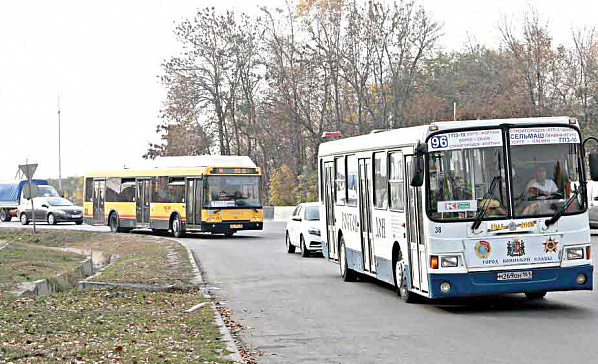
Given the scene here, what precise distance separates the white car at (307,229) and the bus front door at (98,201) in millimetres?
20219

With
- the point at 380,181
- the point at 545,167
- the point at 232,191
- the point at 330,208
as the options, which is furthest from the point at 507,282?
the point at 232,191

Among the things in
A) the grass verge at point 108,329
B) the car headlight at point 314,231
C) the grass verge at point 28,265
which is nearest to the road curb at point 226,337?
the grass verge at point 108,329

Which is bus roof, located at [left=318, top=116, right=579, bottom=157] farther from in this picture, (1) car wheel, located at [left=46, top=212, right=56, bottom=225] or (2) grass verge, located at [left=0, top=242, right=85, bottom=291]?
(1) car wheel, located at [left=46, top=212, right=56, bottom=225]

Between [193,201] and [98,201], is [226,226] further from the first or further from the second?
[98,201]

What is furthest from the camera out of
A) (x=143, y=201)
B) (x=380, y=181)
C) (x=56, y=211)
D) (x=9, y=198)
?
(x=9, y=198)

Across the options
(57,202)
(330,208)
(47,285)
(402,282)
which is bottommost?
(47,285)

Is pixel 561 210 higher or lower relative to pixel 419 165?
lower

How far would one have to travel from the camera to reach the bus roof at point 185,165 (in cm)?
3900

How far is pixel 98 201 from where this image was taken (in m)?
47.5

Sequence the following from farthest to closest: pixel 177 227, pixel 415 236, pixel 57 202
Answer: pixel 57 202 → pixel 177 227 → pixel 415 236

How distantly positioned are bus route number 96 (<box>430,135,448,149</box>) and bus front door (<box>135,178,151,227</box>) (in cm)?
2941

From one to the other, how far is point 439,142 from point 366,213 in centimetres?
378

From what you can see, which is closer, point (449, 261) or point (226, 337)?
point (226, 337)

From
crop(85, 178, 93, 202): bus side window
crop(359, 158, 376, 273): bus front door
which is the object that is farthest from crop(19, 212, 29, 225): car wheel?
crop(359, 158, 376, 273): bus front door
